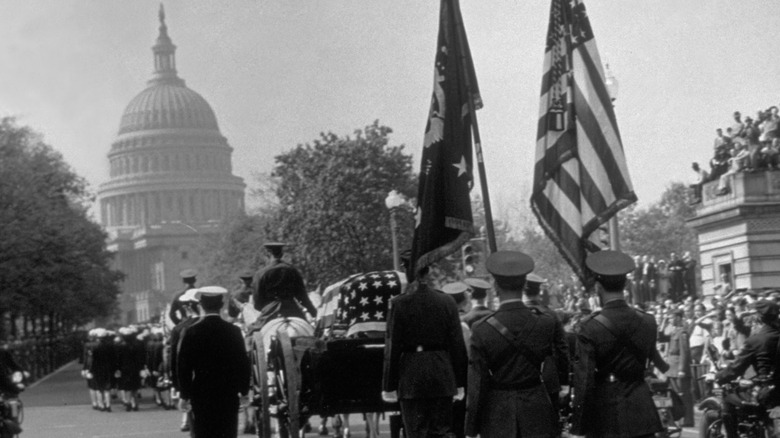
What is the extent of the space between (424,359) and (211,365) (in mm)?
4112

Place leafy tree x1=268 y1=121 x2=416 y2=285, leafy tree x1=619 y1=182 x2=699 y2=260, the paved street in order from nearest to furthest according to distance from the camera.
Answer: the paved street → leafy tree x1=268 y1=121 x2=416 y2=285 → leafy tree x1=619 y1=182 x2=699 y2=260

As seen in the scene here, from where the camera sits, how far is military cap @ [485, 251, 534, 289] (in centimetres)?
1019

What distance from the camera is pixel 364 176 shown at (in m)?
51.0

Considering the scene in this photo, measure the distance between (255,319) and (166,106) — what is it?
180 m

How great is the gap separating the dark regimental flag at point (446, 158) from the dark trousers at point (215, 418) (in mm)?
3745

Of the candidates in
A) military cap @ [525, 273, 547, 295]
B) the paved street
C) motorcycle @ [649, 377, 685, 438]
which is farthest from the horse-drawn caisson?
the paved street

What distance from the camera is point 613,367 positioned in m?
10.4

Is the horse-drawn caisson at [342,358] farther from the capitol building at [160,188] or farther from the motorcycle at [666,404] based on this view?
the capitol building at [160,188]

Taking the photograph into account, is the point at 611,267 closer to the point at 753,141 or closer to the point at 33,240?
the point at 753,141

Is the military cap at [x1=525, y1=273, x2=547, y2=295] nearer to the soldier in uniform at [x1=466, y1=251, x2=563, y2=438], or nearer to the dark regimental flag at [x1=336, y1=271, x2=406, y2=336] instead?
the dark regimental flag at [x1=336, y1=271, x2=406, y2=336]

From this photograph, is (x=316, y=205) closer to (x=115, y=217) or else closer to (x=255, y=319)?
(x=255, y=319)

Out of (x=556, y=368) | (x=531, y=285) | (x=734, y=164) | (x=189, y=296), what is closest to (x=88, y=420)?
(x=189, y=296)

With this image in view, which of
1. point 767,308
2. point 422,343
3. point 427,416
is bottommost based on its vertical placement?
point 427,416

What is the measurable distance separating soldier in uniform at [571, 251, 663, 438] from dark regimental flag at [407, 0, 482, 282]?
6.68 ft
